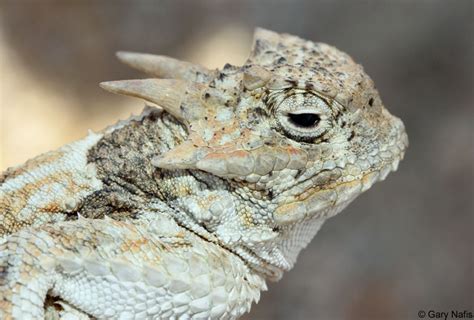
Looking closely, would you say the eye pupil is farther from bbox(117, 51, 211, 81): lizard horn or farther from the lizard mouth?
bbox(117, 51, 211, 81): lizard horn

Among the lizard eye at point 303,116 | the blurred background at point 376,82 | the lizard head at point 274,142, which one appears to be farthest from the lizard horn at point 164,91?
the blurred background at point 376,82

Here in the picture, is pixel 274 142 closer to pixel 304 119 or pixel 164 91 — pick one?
pixel 304 119

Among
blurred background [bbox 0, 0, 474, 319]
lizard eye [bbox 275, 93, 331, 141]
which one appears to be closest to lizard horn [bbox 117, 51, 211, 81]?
lizard eye [bbox 275, 93, 331, 141]

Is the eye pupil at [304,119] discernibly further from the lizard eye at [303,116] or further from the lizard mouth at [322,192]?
the lizard mouth at [322,192]

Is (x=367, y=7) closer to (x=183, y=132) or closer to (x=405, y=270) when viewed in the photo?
(x=405, y=270)

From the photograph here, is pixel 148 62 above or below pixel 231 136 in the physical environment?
above

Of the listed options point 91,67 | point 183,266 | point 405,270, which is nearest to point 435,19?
point 405,270
